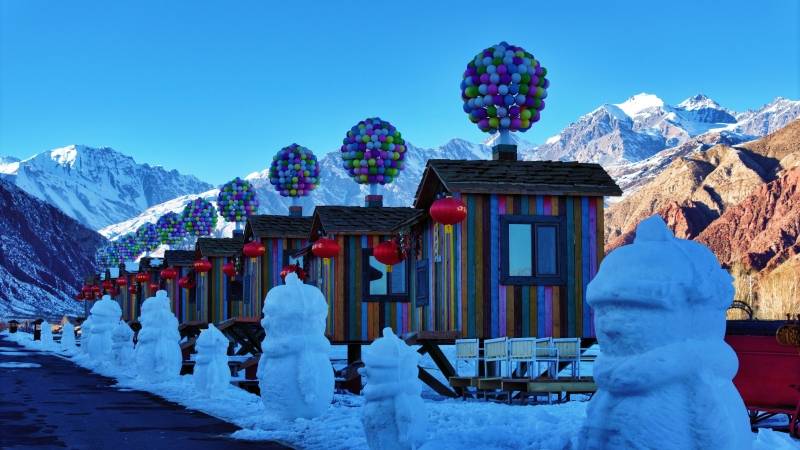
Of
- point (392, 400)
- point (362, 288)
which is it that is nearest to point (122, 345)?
point (362, 288)

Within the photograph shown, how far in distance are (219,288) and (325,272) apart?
466 inches

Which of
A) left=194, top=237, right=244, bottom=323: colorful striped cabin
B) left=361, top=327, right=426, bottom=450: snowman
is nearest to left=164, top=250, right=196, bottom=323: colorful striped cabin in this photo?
left=194, top=237, right=244, bottom=323: colorful striped cabin

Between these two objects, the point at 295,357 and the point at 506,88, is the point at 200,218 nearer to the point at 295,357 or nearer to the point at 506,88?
the point at 506,88

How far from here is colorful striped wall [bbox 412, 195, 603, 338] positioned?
1770 cm

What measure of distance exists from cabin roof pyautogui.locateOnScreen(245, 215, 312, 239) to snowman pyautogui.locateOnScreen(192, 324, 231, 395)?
42.6ft

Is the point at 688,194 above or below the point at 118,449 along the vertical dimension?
above

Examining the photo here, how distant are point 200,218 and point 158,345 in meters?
22.7

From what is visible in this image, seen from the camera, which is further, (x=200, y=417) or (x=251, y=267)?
(x=251, y=267)

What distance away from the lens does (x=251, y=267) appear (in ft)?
101

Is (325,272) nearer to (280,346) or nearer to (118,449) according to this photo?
(280,346)

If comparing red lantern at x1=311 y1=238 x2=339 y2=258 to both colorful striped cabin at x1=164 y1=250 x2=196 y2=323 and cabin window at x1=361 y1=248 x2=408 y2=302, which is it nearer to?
cabin window at x1=361 y1=248 x2=408 y2=302

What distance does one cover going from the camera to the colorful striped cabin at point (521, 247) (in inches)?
697

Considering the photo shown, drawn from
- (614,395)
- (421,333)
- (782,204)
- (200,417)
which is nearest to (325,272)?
(421,333)

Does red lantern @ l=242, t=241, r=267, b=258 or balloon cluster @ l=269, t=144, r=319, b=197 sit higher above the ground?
balloon cluster @ l=269, t=144, r=319, b=197
